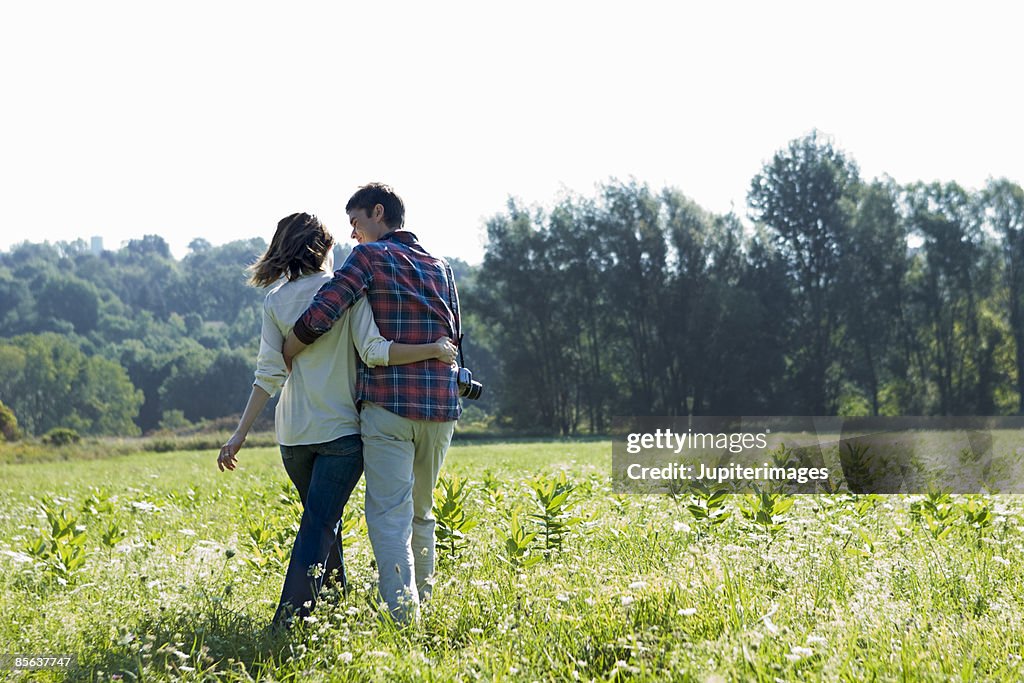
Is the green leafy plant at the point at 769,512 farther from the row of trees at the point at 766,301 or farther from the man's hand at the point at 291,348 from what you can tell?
the row of trees at the point at 766,301

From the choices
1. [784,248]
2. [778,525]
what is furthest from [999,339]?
[778,525]

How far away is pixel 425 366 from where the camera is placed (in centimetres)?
389

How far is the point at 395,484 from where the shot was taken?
3836mm

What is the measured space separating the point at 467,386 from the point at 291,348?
869 millimetres

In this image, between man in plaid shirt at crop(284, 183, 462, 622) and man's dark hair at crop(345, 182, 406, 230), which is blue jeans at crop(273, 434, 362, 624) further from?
man's dark hair at crop(345, 182, 406, 230)

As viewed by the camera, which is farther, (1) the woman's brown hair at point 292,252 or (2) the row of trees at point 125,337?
(2) the row of trees at point 125,337

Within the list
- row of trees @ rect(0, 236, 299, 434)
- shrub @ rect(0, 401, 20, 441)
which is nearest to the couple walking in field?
shrub @ rect(0, 401, 20, 441)

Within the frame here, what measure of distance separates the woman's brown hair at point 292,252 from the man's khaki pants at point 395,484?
31.9 inches

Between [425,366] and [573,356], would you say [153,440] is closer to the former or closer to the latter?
[573,356]

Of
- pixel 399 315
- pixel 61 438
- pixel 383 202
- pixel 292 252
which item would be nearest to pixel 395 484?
pixel 399 315

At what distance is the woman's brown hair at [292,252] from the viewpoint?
416cm

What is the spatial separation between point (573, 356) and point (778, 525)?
44.4 metres

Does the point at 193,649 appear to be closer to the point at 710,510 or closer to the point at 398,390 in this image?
the point at 398,390

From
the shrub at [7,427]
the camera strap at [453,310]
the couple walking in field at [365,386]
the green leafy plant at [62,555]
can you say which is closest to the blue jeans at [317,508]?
the couple walking in field at [365,386]
